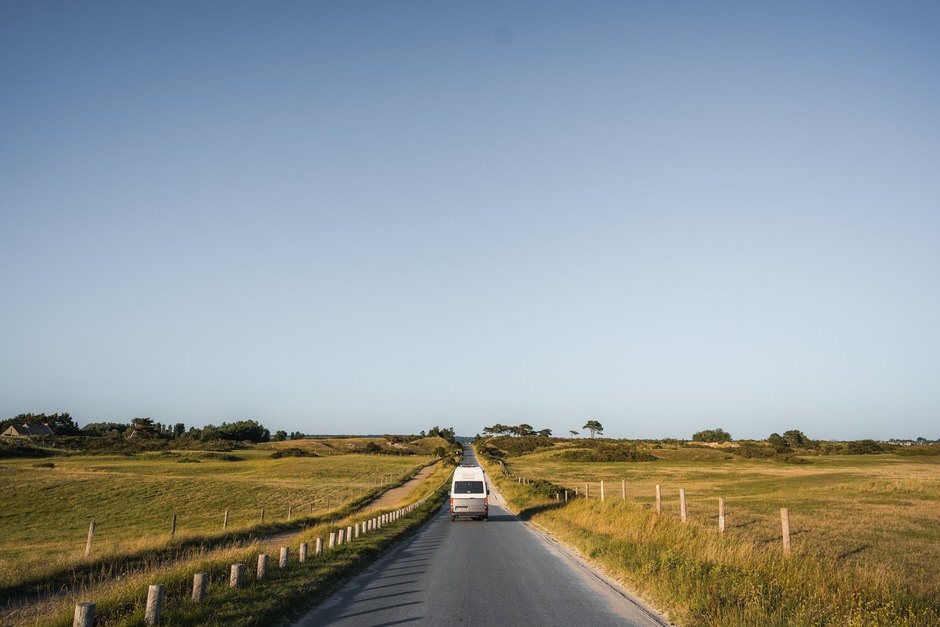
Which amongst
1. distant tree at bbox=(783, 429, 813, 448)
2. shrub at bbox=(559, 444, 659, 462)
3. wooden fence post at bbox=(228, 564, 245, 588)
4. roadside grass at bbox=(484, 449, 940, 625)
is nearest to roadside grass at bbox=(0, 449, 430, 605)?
wooden fence post at bbox=(228, 564, 245, 588)

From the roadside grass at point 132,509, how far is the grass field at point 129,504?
7 centimetres

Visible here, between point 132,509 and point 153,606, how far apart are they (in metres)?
47.7

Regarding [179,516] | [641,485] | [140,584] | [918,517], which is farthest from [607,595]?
[641,485]

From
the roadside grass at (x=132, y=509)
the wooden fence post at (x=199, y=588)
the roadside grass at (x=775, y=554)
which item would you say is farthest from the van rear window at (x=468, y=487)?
the wooden fence post at (x=199, y=588)

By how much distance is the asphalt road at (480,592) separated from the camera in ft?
28.6

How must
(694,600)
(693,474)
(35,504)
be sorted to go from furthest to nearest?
(693,474) < (35,504) < (694,600)

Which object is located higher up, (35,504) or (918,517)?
(918,517)

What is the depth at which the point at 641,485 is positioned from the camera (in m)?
55.2

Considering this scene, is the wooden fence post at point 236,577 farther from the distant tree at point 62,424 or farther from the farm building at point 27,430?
the distant tree at point 62,424

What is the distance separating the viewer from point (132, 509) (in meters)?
47.4

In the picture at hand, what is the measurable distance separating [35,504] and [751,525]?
54623 millimetres

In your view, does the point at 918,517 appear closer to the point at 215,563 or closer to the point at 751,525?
the point at 751,525

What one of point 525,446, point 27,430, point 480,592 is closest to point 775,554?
point 480,592

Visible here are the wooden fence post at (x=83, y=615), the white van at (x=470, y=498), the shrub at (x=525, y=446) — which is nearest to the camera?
the wooden fence post at (x=83, y=615)
